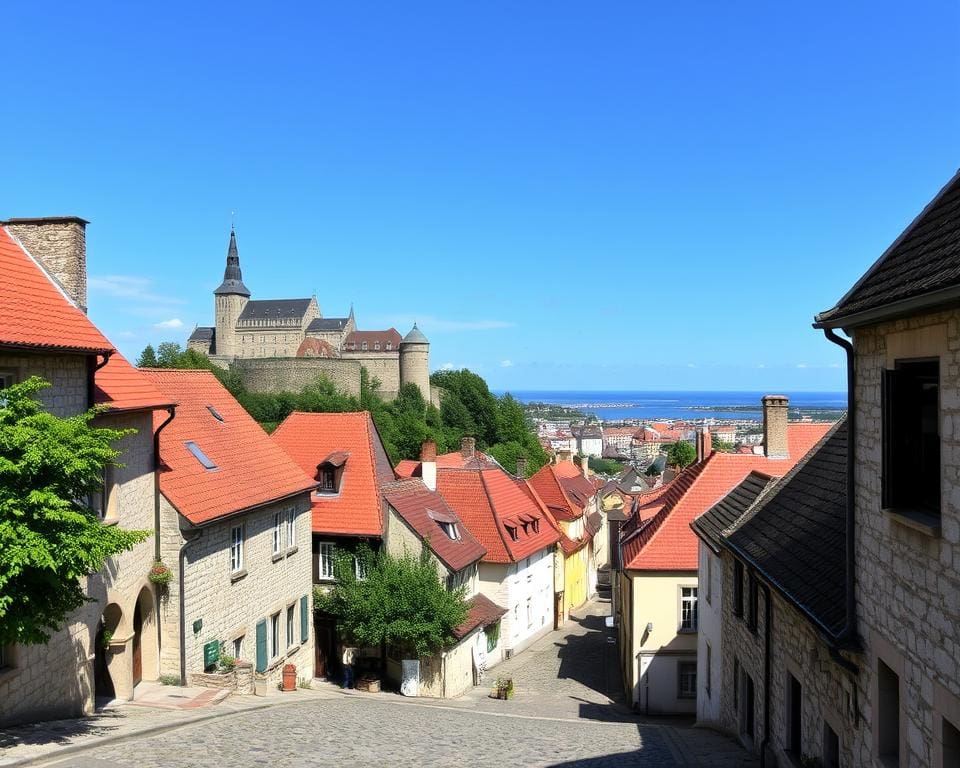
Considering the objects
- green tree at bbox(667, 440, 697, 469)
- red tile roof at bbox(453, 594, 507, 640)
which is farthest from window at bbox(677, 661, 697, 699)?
green tree at bbox(667, 440, 697, 469)

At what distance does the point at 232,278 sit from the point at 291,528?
155 metres

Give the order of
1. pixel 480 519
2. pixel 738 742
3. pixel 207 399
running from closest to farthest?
pixel 738 742 < pixel 207 399 < pixel 480 519

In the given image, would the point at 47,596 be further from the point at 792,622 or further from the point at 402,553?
the point at 402,553

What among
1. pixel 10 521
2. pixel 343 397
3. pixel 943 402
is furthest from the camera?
pixel 343 397

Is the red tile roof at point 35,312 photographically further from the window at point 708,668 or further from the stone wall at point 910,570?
the window at point 708,668

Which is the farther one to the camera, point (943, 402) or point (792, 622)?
point (792, 622)

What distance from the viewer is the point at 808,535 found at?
12672mm

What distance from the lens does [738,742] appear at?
16250 millimetres

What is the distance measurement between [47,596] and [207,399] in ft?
45.2

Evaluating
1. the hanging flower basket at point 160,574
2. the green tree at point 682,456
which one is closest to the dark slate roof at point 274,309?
the green tree at point 682,456

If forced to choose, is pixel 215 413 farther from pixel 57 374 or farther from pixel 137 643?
pixel 57 374

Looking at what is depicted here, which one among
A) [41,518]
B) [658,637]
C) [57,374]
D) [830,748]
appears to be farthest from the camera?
[658,637]

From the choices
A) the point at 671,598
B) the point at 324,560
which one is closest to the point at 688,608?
the point at 671,598

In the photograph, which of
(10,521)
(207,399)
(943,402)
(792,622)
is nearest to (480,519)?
(207,399)
